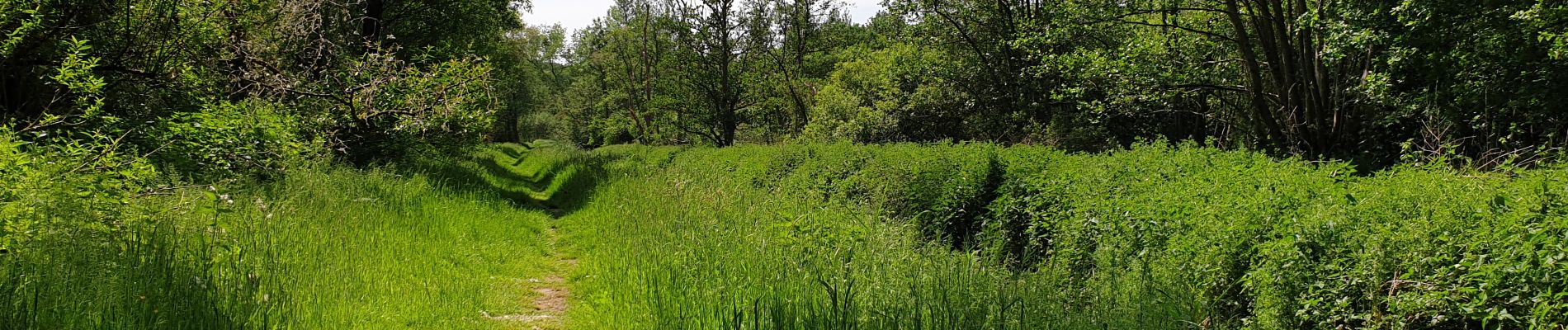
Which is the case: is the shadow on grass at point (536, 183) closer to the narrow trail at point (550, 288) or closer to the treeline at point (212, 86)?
the narrow trail at point (550, 288)

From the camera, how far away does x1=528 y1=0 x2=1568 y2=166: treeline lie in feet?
29.6

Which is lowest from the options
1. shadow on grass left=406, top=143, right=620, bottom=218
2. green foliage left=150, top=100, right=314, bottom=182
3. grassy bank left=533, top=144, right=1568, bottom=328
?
shadow on grass left=406, top=143, right=620, bottom=218

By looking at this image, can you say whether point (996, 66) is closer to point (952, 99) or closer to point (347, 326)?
point (952, 99)

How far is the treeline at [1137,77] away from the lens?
9016 mm

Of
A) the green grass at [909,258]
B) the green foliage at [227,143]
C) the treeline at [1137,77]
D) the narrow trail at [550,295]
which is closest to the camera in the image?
the green grass at [909,258]

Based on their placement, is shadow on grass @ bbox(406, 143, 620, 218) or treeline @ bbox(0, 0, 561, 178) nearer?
treeline @ bbox(0, 0, 561, 178)

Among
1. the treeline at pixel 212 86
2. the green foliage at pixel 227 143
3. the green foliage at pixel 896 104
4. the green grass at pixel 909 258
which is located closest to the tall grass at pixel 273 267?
the green grass at pixel 909 258

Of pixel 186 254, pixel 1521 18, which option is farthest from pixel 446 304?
pixel 1521 18

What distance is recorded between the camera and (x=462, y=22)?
18156mm

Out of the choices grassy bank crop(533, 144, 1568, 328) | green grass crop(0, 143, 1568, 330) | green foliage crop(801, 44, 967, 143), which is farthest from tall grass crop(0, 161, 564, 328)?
green foliage crop(801, 44, 967, 143)

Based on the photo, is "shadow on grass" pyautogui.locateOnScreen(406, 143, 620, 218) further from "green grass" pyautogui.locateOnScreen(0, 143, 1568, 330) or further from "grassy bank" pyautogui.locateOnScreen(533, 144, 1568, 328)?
"grassy bank" pyautogui.locateOnScreen(533, 144, 1568, 328)

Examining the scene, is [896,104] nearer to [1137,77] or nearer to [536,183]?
[1137,77]

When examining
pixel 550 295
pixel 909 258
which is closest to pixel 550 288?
pixel 550 295

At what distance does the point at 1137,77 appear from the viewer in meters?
12.4
